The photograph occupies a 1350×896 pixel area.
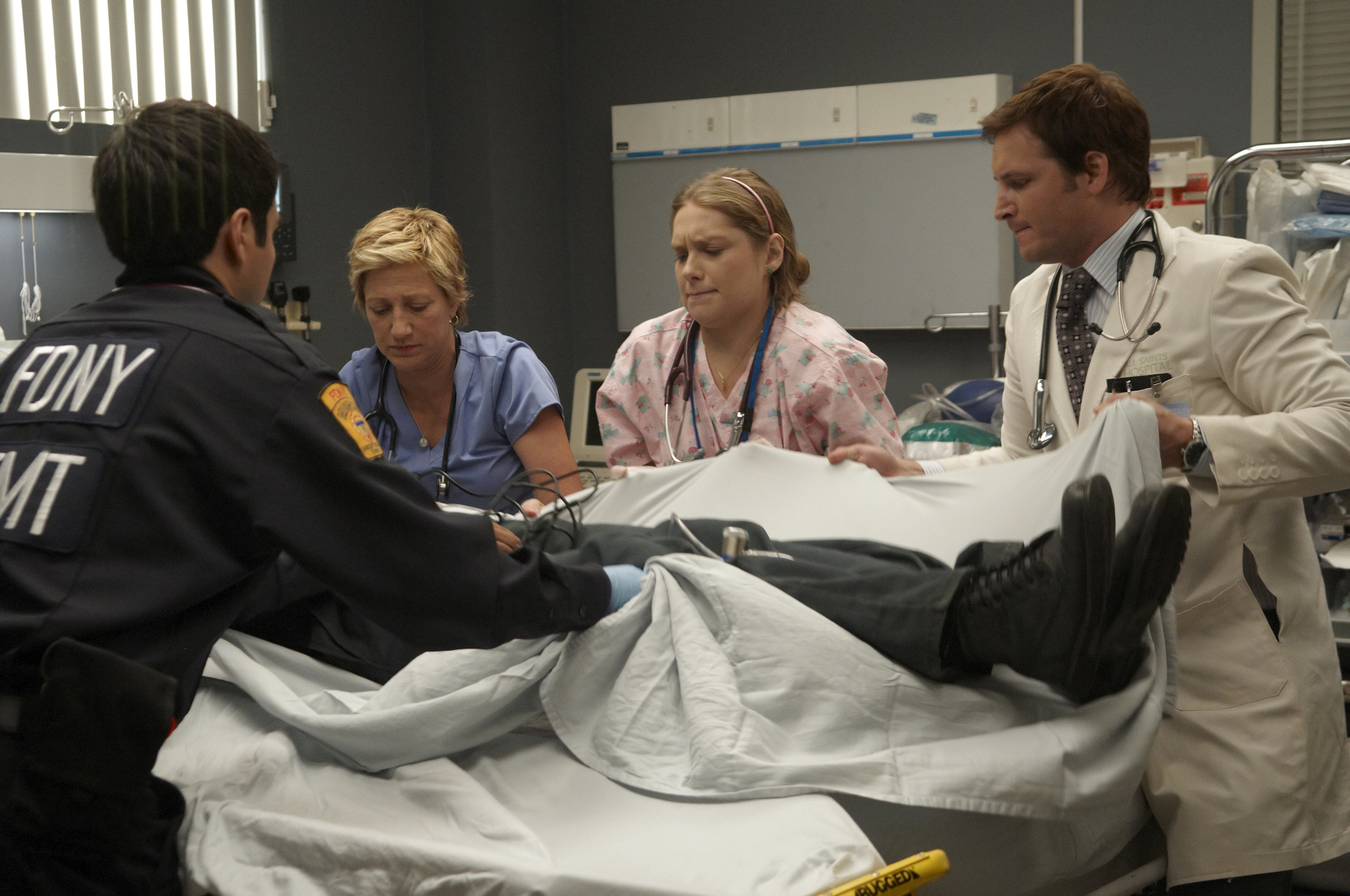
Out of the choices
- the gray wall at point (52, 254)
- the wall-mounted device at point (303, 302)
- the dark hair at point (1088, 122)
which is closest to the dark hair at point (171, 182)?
the dark hair at point (1088, 122)

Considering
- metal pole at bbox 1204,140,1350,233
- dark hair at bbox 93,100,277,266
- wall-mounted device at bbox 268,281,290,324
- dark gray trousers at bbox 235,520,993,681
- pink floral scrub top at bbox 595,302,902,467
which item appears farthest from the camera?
wall-mounted device at bbox 268,281,290,324

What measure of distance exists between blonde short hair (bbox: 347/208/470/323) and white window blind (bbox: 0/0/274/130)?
1315 millimetres

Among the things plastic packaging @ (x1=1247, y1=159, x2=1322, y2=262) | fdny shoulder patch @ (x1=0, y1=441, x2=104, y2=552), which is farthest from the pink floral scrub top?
fdny shoulder patch @ (x1=0, y1=441, x2=104, y2=552)

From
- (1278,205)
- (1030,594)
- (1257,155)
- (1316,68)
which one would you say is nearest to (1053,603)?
(1030,594)

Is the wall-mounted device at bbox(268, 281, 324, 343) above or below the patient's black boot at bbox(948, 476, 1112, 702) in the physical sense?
above

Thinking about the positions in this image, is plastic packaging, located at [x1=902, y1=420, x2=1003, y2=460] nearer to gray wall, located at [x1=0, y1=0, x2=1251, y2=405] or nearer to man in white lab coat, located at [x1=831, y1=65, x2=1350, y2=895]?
man in white lab coat, located at [x1=831, y1=65, x2=1350, y2=895]

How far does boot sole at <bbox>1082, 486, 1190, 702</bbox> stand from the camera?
4.28ft

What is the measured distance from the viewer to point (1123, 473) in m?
1.52

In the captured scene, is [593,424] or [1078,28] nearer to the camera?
[593,424]

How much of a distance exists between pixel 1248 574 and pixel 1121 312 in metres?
0.42

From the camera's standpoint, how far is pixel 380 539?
1284 millimetres

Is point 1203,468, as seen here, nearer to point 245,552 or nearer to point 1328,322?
point 245,552

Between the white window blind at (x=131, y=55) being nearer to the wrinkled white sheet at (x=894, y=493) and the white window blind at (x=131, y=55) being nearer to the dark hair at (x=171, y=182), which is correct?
the wrinkled white sheet at (x=894, y=493)

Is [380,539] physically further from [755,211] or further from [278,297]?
[278,297]
